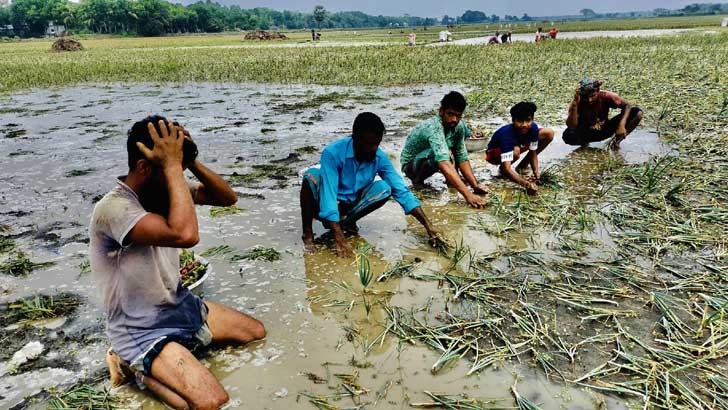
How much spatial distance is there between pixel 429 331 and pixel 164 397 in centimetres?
143

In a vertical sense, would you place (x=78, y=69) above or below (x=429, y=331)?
above

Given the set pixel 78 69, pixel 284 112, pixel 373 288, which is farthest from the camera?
pixel 78 69

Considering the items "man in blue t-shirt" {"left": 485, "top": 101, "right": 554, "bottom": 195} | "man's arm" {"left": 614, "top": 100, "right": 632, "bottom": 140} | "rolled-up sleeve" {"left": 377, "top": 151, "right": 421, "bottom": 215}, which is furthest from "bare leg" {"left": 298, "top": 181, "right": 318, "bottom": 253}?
"man's arm" {"left": 614, "top": 100, "right": 632, "bottom": 140}

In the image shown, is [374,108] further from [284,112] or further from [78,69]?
[78,69]

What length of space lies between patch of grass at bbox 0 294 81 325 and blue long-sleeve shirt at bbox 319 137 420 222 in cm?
182

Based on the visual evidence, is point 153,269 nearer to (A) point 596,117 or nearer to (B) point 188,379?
(B) point 188,379

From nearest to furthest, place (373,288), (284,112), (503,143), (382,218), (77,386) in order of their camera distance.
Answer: (77,386) < (373,288) < (382,218) < (503,143) < (284,112)

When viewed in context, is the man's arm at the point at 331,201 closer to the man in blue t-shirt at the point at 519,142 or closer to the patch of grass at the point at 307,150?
the man in blue t-shirt at the point at 519,142

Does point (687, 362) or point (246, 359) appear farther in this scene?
point (246, 359)

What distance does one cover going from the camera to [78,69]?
18609 millimetres

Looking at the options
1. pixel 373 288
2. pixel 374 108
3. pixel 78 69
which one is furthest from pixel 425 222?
pixel 78 69

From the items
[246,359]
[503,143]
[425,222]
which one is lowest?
[246,359]

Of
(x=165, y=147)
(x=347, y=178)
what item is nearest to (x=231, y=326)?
(x=165, y=147)

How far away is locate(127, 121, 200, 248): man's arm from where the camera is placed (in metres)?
2.20
